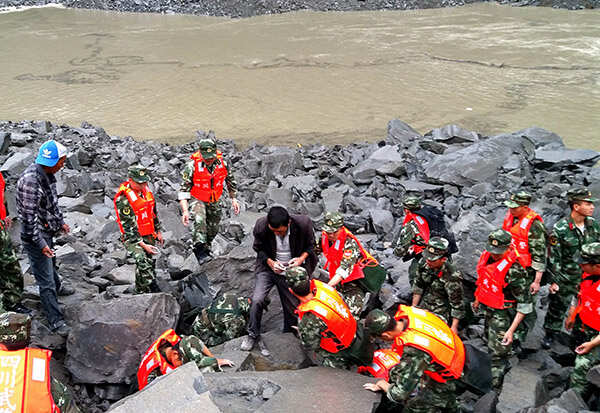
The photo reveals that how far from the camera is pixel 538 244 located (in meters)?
5.70

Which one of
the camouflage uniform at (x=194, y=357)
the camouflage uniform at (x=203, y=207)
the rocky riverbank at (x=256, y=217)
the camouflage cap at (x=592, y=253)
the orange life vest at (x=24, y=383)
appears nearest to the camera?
the orange life vest at (x=24, y=383)

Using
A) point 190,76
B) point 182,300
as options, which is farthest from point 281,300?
point 190,76

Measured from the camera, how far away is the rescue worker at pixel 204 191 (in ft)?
23.2

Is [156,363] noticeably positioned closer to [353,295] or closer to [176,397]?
[176,397]

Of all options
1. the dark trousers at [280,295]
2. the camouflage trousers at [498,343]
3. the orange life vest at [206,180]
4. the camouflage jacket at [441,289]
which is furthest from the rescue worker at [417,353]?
the orange life vest at [206,180]

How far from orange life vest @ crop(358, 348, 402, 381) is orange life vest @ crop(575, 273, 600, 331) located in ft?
5.93

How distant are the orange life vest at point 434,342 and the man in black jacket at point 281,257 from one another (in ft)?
5.80

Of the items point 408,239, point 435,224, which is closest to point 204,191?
point 408,239

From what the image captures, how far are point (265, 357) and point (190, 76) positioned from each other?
19780 mm

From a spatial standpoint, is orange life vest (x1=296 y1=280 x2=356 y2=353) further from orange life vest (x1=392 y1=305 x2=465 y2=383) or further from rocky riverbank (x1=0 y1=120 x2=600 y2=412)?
orange life vest (x1=392 y1=305 x2=465 y2=383)

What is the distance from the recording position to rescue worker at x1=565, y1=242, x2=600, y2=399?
181 inches

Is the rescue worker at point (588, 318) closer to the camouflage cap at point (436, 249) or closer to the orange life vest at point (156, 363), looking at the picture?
the camouflage cap at point (436, 249)

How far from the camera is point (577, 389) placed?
15.4 feet

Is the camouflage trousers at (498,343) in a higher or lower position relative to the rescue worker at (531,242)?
lower
